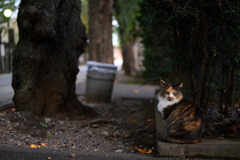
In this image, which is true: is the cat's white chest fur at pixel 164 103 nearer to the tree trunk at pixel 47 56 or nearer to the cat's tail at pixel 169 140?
the cat's tail at pixel 169 140

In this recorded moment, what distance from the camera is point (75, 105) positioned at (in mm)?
5777

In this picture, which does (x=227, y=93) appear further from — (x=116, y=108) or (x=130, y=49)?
(x=130, y=49)

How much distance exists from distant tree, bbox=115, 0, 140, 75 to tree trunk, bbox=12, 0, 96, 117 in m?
10.6

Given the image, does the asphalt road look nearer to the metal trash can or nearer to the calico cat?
the calico cat

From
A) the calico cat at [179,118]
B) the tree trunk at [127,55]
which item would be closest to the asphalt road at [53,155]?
the calico cat at [179,118]

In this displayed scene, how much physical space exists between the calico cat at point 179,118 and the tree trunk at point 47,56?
2418mm

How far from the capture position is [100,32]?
11.7 m

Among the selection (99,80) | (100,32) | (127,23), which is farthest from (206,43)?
(127,23)

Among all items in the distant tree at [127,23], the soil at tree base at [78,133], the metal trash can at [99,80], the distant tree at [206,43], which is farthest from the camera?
the distant tree at [127,23]

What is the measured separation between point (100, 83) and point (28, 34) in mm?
3397

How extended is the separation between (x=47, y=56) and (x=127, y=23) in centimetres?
1373

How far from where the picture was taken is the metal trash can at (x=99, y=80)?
773 cm

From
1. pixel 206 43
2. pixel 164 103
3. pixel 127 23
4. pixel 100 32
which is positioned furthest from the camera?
pixel 127 23

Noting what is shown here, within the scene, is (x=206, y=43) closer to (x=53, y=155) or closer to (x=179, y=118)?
(x=179, y=118)
